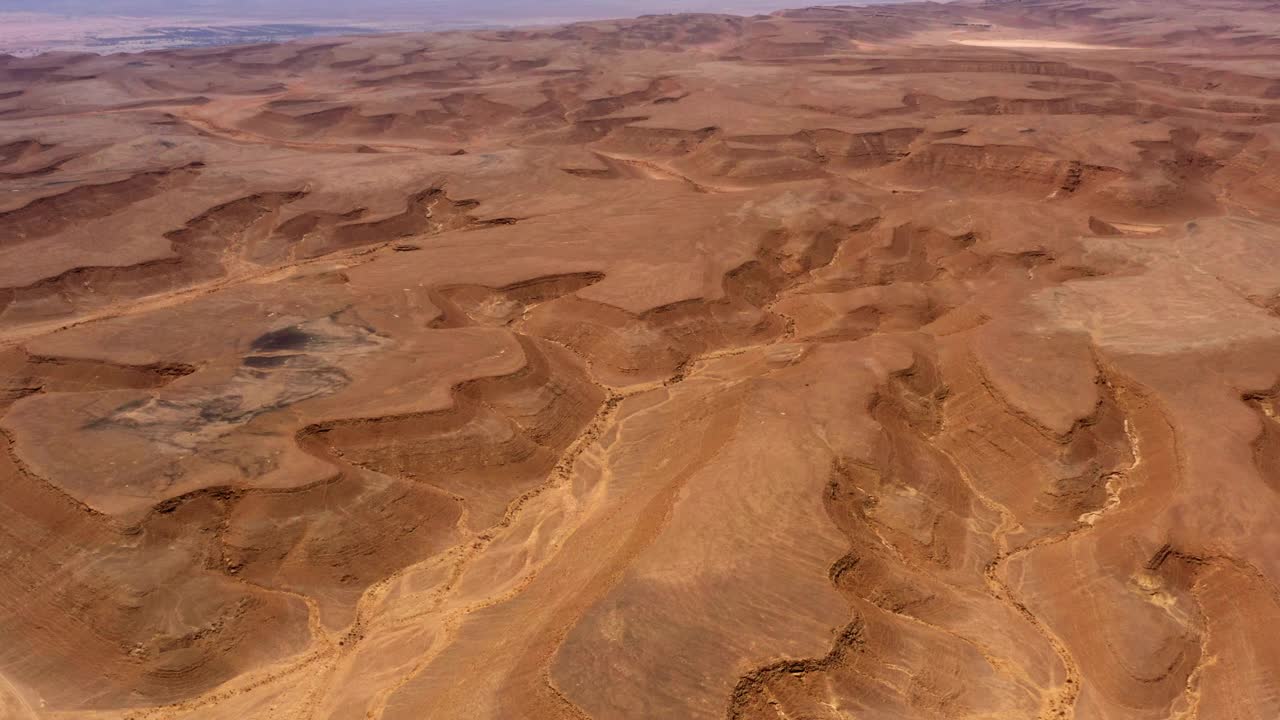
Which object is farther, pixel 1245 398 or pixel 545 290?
pixel 545 290

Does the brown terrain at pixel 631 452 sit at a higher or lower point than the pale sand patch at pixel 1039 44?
lower

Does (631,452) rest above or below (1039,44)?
below

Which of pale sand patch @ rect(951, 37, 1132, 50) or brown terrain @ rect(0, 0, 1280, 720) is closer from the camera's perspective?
Result: brown terrain @ rect(0, 0, 1280, 720)

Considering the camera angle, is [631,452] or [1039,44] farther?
[1039,44]

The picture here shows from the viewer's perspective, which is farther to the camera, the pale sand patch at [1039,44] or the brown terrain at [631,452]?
the pale sand patch at [1039,44]

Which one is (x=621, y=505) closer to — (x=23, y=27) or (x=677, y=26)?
(x=677, y=26)

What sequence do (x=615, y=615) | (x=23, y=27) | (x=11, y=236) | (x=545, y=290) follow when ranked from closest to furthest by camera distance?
(x=615, y=615) → (x=545, y=290) → (x=11, y=236) → (x=23, y=27)

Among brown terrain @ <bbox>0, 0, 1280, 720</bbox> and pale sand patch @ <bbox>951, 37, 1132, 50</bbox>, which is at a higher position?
pale sand patch @ <bbox>951, 37, 1132, 50</bbox>

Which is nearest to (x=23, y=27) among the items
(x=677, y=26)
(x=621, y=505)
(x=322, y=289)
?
(x=677, y=26)
